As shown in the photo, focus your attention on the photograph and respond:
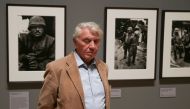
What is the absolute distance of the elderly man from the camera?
5.58ft

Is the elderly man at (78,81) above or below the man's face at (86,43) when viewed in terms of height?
below

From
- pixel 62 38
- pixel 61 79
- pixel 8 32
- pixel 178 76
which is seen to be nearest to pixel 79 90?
pixel 61 79

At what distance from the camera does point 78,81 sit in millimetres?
1724

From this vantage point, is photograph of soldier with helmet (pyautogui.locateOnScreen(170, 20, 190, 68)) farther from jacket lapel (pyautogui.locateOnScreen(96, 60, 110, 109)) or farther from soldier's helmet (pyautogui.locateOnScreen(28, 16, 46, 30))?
soldier's helmet (pyautogui.locateOnScreen(28, 16, 46, 30))

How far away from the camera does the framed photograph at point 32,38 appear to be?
2.29 meters

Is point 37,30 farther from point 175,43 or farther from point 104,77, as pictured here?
point 175,43

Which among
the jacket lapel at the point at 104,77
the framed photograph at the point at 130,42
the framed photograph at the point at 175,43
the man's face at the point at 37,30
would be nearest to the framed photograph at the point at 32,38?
the man's face at the point at 37,30

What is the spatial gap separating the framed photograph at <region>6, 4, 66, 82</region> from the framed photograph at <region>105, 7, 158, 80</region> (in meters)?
0.43

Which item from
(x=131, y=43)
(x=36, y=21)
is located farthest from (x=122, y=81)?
(x=36, y=21)

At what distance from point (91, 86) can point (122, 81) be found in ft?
2.68

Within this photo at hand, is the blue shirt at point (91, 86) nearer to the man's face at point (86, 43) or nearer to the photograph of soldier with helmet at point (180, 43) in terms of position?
the man's face at point (86, 43)

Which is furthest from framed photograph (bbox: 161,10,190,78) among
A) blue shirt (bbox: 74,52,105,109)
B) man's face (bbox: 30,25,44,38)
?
man's face (bbox: 30,25,44,38)

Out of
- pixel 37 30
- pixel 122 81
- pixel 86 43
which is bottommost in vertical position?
pixel 122 81

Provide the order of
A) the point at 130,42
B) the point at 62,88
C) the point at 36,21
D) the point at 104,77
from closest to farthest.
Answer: the point at 62,88, the point at 104,77, the point at 36,21, the point at 130,42
